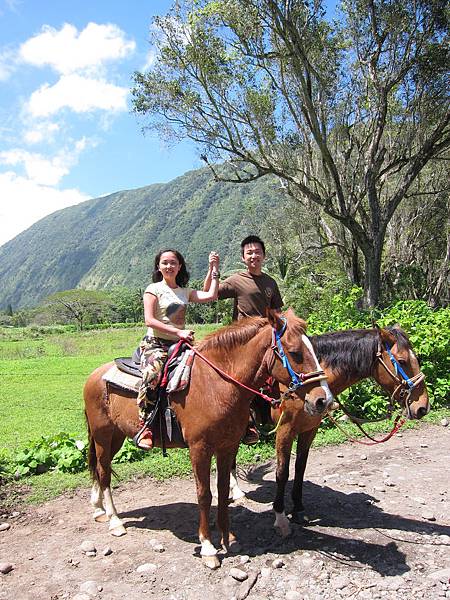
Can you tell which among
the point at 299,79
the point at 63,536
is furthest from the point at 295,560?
the point at 299,79

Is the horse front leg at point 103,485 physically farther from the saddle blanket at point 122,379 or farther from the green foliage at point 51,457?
the green foliage at point 51,457

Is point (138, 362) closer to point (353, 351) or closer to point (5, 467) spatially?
point (353, 351)

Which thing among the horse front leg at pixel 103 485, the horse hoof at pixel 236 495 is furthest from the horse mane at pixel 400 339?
the horse front leg at pixel 103 485

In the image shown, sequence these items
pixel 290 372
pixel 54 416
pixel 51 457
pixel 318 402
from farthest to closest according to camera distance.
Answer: pixel 54 416
pixel 51 457
pixel 290 372
pixel 318 402

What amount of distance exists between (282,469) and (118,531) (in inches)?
64.8

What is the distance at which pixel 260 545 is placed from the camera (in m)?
3.93

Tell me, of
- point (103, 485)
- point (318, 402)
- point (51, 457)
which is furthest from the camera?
point (51, 457)

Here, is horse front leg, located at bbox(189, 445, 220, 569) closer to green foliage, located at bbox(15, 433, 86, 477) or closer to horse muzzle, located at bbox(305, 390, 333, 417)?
horse muzzle, located at bbox(305, 390, 333, 417)

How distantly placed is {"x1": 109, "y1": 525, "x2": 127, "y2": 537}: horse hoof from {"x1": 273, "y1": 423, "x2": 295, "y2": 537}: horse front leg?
143 centimetres

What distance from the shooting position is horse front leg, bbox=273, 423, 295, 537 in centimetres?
415

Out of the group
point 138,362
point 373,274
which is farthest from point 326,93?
point 138,362

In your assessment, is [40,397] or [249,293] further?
[40,397]

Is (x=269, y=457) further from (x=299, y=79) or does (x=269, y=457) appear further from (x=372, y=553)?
(x=299, y=79)

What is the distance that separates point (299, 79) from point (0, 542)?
12.1 metres
